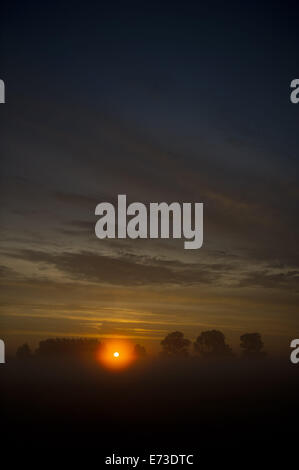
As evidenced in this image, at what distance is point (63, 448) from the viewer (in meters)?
114

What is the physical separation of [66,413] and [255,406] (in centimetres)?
8030

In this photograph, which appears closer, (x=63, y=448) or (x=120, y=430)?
(x=63, y=448)

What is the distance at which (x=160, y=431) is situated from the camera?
131 m

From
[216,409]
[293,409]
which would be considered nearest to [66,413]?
[216,409]

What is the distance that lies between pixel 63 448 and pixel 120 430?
29.3 m

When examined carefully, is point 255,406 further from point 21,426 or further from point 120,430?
point 21,426
